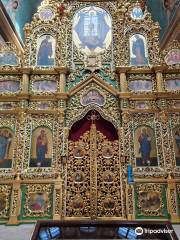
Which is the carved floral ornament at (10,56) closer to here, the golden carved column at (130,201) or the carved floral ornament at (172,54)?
the carved floral ornament at (172,54)

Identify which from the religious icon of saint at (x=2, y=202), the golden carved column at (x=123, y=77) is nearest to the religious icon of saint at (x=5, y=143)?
the religious icon of saint at (x=2, y=202)

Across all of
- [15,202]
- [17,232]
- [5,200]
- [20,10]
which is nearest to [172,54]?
Answer: [15,202]

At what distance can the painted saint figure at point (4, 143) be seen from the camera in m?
8.32

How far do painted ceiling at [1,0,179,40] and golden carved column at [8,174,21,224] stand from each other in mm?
6938

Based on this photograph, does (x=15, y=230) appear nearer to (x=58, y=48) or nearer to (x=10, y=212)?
(x=10, y=212)

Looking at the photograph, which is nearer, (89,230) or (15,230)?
(89,230)

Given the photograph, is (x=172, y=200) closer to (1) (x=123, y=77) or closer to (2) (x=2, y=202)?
(1) (x=123, y=77)

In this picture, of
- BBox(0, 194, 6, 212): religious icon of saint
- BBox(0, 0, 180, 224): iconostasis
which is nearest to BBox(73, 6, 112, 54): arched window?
BBox(0, 0, 180, 224): iconostasis

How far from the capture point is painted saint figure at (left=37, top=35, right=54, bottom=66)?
9.38 meters

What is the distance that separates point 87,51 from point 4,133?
357cm

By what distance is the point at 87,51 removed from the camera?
9.52 meters

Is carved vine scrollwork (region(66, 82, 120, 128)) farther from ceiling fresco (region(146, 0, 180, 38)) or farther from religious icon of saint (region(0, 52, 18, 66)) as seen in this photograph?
ceiling fresco (region(146, 0, 180, 38))

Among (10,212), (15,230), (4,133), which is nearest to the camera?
(15,230)

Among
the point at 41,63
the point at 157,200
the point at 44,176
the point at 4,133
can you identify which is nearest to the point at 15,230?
the point at 44,176
